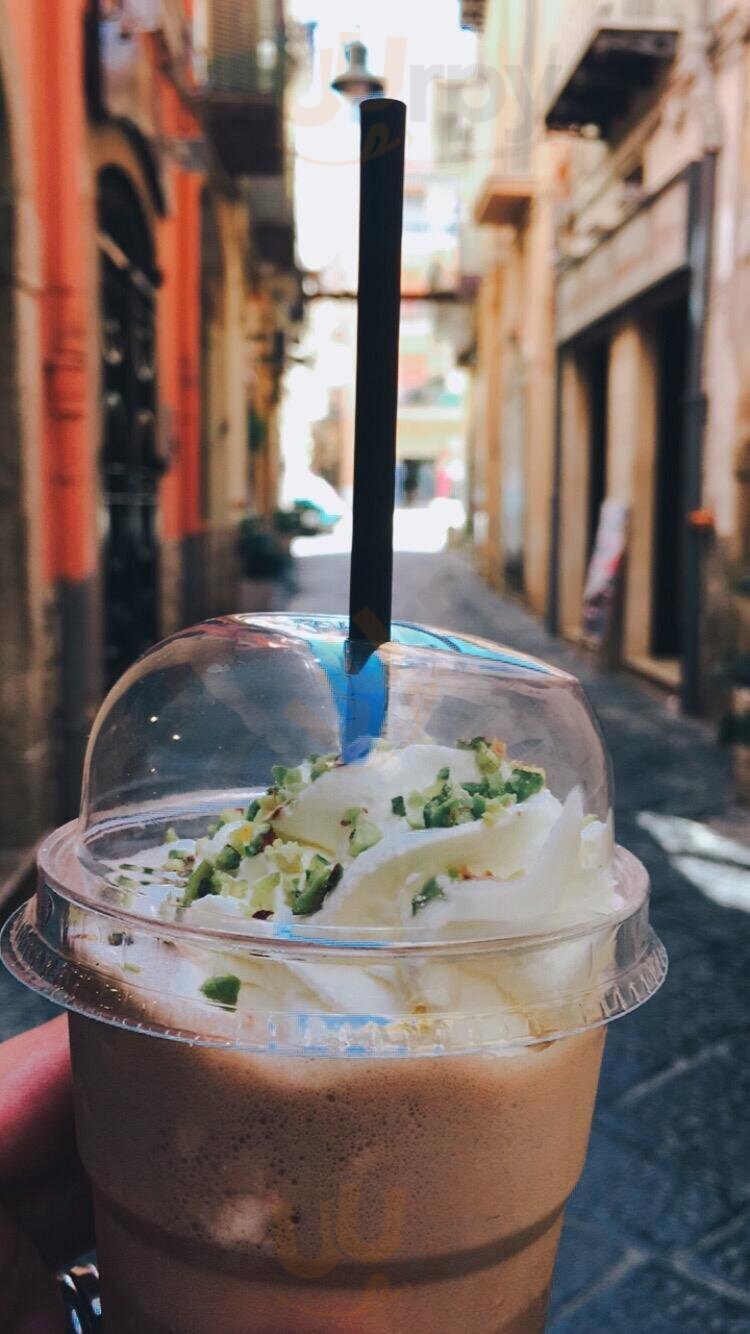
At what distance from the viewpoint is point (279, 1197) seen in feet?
2.75

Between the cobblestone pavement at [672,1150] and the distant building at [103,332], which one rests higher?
the distant building at [103,332]

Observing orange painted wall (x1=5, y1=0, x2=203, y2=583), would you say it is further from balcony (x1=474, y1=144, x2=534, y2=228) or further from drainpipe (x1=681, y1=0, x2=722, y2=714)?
balcony (x1=474, y1=144, x2=534, y2=228)

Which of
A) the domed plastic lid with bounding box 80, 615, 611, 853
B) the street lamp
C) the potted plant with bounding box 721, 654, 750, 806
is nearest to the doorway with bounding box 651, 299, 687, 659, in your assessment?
the street lamp

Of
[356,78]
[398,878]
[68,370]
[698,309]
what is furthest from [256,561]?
[398,878]

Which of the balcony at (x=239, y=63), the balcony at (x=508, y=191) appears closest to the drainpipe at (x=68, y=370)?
A: the balcony at (x=239, y=63)

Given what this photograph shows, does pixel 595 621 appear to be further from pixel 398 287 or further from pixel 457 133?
pixel 457 133

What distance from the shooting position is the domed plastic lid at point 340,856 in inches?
33.3

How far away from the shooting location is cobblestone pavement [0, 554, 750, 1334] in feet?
7.39

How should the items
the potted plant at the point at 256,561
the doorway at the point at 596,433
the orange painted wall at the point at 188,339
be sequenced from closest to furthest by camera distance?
1. the orange painted wall at the point at 188,339
2. the doorway at the point at 596,433
3. the potted plant at the point at 256,561

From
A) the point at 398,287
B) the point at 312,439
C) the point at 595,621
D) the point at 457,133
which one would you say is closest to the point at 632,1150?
the point at 398,287

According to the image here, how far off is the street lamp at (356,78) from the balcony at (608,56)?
195 centimetres

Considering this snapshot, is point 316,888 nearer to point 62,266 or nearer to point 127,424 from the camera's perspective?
point 62,266

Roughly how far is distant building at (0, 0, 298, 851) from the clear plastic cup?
3510 mm

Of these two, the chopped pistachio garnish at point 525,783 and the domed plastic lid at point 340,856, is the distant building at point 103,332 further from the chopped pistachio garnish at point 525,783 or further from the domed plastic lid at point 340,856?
the chopped pistachio garnish at point 525,783
